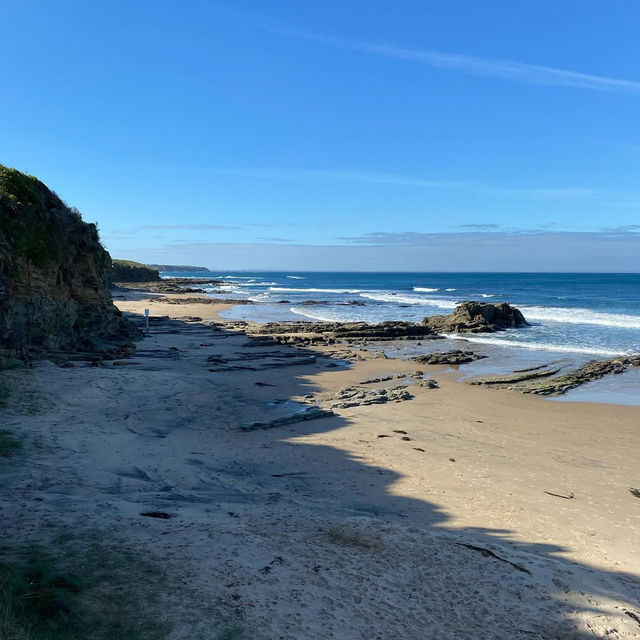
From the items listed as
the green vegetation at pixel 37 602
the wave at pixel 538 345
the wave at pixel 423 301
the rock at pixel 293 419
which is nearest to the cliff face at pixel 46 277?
the rock at pixel 293 419

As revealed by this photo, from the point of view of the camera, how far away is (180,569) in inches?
198

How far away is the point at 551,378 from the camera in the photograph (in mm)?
19688

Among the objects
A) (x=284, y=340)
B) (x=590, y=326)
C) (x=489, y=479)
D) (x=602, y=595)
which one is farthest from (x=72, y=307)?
(x=590, y=326)

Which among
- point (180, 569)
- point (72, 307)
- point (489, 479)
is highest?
point (72, 307)

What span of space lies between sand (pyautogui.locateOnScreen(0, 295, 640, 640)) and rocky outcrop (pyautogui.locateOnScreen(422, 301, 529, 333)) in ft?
64.9

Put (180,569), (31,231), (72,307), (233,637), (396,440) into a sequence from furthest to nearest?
Answer: (72,307) → (31,231) → (396,440) → (180,569) → (233,637)

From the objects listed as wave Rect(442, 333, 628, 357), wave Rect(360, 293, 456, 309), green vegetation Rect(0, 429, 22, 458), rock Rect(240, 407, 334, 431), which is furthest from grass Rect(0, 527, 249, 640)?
wave Rect(360, 293, 456, 309)

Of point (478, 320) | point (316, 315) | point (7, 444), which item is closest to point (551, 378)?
point (478, 320)

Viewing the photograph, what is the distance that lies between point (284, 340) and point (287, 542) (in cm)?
2241

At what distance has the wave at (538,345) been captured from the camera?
26.0m

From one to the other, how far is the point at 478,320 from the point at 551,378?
17.0 m

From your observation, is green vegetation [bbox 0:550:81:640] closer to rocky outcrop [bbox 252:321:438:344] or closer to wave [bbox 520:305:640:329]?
rocky outcrop [bbox 252:321:438:344]

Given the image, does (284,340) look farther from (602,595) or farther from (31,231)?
(602,595)

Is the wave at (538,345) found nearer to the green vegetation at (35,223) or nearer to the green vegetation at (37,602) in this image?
the green vegetation at (35,223)
